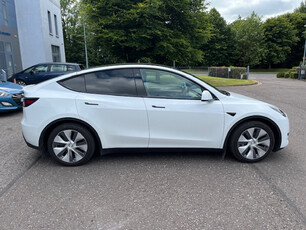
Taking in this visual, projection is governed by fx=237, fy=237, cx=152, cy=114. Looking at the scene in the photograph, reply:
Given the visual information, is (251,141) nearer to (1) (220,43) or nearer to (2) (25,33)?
(2) (25,33)

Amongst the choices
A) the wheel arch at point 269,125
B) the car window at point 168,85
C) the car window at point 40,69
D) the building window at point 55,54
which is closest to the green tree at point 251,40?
the building window at point 55,54

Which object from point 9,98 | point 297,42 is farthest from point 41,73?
point 297,42

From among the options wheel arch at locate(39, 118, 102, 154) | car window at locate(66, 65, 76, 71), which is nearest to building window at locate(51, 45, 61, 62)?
car window at locate(66, 65, 76, 71)

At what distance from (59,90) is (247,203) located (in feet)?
9.84

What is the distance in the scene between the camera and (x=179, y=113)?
353 centimetres

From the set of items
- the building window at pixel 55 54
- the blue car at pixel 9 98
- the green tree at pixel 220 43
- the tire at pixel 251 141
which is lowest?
the tire at pixel 251 141

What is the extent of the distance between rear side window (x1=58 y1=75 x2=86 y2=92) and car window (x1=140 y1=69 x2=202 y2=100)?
36.8 inches

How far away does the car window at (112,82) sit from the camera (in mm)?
3611

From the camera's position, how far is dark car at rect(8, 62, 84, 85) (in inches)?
502

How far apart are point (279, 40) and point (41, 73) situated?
175 ft

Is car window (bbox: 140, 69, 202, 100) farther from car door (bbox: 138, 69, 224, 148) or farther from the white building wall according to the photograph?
the white building wall

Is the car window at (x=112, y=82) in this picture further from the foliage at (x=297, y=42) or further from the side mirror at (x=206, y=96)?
the foliage at (x=297, y=42)

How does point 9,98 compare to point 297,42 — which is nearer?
point 9,98

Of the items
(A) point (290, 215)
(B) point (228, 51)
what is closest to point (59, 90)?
(A) point (290, 215)
